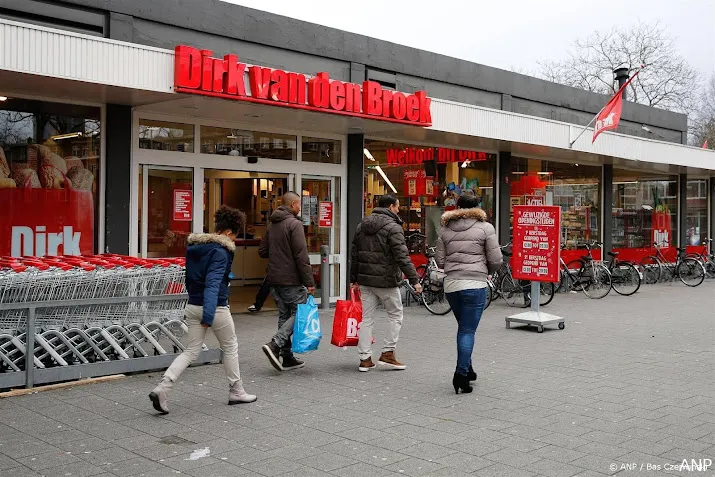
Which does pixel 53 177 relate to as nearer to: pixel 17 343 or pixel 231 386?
pixel 17 343

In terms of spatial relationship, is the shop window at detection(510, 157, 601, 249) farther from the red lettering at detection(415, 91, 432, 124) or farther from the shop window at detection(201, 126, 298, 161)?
the shop window at detection(201, 126, 298, 161)

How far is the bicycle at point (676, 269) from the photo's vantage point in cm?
1938

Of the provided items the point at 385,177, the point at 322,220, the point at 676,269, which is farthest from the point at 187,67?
the point at 676,269

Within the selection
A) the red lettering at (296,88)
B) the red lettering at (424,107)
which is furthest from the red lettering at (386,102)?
the red lettering at (296,88)

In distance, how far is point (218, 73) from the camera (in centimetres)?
991

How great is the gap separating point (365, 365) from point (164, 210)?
4874 millimetres

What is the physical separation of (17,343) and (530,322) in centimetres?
686

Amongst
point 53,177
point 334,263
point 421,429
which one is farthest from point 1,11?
point 421,429

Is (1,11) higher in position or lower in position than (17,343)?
higher

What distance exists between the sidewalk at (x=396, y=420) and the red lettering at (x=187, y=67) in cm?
333

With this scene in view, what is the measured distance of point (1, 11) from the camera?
33.9ft

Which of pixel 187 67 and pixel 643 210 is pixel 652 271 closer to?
pixel 643 210

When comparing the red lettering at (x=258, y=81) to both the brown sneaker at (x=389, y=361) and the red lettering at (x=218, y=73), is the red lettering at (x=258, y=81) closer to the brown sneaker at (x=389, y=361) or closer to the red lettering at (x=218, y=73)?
the red lettering at (x=218, y=73)

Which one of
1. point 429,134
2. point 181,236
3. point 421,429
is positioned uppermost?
point 429,134
